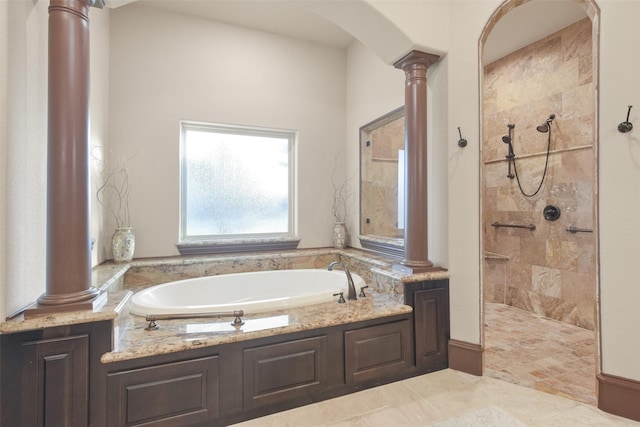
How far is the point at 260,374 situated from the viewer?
1.63 meters

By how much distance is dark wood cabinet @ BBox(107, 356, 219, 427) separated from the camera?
4.64ft

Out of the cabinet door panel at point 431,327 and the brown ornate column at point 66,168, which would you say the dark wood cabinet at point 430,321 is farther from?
the brown ornate column at point 66,168

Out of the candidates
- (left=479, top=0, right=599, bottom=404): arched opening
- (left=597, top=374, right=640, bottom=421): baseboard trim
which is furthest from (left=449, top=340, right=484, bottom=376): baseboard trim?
(left=597, top=374, right=640, bottom=421): baseboard trim

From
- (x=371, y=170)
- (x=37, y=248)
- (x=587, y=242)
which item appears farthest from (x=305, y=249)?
(x=587, y=242)

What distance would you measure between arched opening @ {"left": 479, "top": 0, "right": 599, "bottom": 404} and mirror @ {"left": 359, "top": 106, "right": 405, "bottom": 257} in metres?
0.90

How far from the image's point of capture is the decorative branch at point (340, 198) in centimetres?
368

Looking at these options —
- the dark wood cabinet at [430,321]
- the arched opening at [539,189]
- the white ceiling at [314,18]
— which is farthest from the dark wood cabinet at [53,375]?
the white ceiling at [314,18]

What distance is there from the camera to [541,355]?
232 centimetres

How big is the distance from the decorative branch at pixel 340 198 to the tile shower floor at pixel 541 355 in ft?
6.23

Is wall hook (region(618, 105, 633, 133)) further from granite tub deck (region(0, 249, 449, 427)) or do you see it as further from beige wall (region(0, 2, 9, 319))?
beige wall (region(0, 2, 9, 319))

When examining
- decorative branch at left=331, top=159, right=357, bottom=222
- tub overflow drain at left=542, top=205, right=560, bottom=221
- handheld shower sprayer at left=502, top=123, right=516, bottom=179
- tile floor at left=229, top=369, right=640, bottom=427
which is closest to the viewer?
tile floor at left=229, top=369, right=640, bottom=427

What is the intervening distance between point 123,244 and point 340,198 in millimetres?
2291

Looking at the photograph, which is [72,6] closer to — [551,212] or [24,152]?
[24,152]

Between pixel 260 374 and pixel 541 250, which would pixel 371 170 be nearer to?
pixel 541 250
